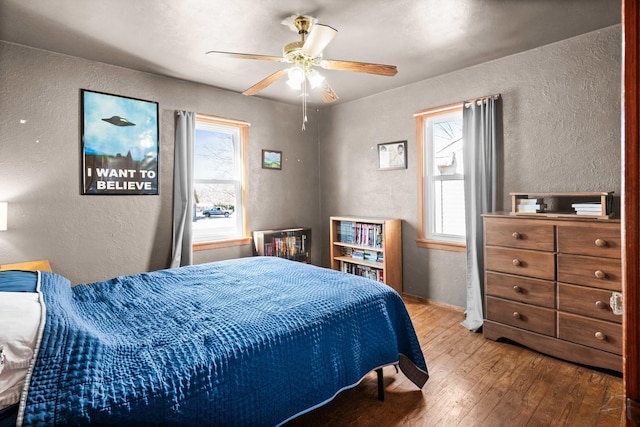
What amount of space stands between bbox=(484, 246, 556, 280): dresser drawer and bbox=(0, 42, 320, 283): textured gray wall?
9.47ft

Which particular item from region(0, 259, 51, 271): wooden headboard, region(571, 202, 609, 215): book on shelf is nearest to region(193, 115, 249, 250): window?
region(0, 259, 51, 271): wooden headboard

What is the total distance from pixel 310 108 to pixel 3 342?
4.51m

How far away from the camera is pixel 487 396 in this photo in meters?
2.17

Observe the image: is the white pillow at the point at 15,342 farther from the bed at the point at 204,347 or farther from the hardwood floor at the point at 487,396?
the hardwood floor at the point at 487,396

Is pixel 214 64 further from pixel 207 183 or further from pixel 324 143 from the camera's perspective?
pixel 324 143

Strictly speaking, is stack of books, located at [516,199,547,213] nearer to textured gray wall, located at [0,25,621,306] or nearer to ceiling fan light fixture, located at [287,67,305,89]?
textured gray wall, located at [0,25,621,306]

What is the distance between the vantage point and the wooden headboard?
268cm

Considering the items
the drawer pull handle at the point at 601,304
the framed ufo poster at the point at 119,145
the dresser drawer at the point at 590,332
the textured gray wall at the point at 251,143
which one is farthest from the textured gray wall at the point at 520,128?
the framed ufo poster at the point at 119,145

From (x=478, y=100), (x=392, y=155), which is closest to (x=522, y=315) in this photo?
(x=478, y=100)

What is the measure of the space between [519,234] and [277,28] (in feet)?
8.22

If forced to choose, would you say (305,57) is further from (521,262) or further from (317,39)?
(521,262)

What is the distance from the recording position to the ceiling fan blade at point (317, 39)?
193 centimetres

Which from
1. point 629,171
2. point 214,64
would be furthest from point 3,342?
point 214,64

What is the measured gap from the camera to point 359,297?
6.61 feet
